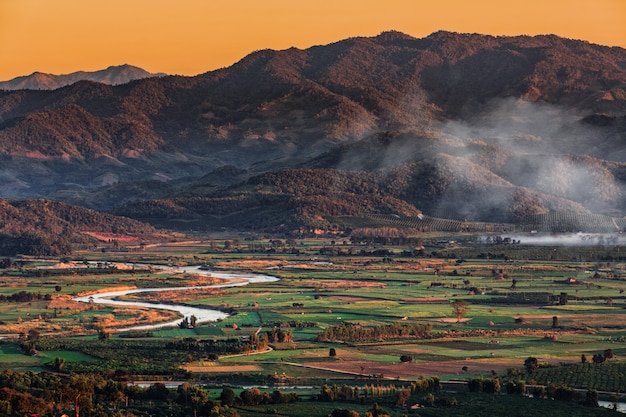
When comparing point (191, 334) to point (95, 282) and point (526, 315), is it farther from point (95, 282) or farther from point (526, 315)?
point (95, 282)

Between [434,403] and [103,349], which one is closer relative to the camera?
[434,403]

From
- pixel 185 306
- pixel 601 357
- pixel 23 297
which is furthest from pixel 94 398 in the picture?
pixel 23 297

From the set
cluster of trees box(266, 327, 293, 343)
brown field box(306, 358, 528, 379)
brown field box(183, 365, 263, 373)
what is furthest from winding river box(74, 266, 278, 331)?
brown field box(306, 358, 528, 379)

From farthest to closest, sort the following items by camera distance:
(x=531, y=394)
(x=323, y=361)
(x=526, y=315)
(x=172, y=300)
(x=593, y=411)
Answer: (x=172, y=300)
(x=526, y=315)
(x=323, y=361)
(x=531, y=394)
(x=593, y=411)

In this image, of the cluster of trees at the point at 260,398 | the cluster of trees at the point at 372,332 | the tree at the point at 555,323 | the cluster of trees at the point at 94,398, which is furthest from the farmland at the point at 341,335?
the cluster of trees at the point at 94,398

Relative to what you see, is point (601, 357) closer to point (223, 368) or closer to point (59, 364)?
point (223, 368)

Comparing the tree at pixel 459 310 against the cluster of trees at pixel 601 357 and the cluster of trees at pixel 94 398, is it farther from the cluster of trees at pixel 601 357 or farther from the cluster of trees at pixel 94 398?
the cluster of trees at pixel 94 398

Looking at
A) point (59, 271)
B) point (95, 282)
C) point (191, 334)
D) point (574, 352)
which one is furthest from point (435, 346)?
point (59, 271)
